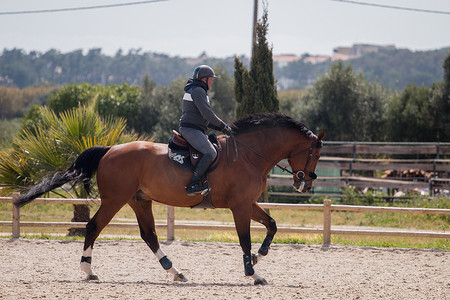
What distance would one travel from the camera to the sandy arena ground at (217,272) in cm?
655

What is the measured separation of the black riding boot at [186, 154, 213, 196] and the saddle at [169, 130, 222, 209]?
118 mm

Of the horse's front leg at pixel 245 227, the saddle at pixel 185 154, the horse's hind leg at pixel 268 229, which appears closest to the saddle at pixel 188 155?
the saddle at pixel 185 154

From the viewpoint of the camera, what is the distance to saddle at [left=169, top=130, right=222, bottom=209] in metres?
7.39

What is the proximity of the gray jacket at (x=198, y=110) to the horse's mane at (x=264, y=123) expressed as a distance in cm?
48

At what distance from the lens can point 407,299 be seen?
6488mm

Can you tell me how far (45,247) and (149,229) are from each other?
3283 millimetres

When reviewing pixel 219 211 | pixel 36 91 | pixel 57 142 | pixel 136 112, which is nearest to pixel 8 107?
pixel 36 91

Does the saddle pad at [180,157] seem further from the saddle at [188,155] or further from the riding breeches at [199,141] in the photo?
the riding breeches at [199,141]

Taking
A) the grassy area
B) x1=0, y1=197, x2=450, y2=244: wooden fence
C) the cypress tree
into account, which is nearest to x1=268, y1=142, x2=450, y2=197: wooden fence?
the grassy area

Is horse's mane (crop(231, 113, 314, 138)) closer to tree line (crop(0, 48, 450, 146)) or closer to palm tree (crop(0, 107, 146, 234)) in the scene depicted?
palm tree (crop(0, 107, 146, 234))

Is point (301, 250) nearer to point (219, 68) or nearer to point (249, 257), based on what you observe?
point (249, 257)

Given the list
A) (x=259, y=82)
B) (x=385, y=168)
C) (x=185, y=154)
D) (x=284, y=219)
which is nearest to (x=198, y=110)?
(x=185, y=154)

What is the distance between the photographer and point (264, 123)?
793 centimetres

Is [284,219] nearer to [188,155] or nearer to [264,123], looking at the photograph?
[264,123]
